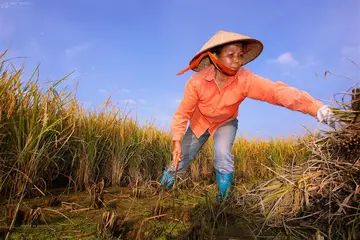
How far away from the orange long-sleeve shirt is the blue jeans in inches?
3.9

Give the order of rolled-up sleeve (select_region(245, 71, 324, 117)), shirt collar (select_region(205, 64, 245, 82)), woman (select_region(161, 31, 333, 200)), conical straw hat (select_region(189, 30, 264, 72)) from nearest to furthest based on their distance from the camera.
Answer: rolled-up sleeve (select_region(245, 71, 324, 117)), conical straw hat (select_region(189, 30, 264, 72)), woman (select_region(161, 31, 333, 200)), shirt collar (select_region(205, 64, 245, 82))

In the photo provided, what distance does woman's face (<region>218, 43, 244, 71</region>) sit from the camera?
3053 mm

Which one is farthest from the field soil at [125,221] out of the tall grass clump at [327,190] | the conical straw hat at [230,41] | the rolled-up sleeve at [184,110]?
the conical straw hat at [230,41]

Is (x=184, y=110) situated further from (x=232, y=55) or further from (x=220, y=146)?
(x=232, y=55)

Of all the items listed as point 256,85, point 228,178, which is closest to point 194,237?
point 228,178

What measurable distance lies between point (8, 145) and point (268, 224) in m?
2.49

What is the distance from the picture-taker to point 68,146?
11.0 feet

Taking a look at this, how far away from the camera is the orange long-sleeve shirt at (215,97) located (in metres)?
3.09

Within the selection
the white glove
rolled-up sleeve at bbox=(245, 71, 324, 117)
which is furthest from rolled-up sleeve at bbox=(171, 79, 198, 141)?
the white glove

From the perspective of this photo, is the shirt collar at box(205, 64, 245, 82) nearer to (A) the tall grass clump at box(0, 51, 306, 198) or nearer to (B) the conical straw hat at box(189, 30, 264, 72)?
(B) the conical straw hat at box(189, 30, 264, 72)

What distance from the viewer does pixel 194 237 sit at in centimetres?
187

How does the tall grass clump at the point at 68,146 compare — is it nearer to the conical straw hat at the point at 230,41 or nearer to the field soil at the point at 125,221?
the field soil at the point at 125,221

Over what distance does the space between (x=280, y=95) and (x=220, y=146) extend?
926mm

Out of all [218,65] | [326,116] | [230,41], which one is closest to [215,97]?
[218,65]
